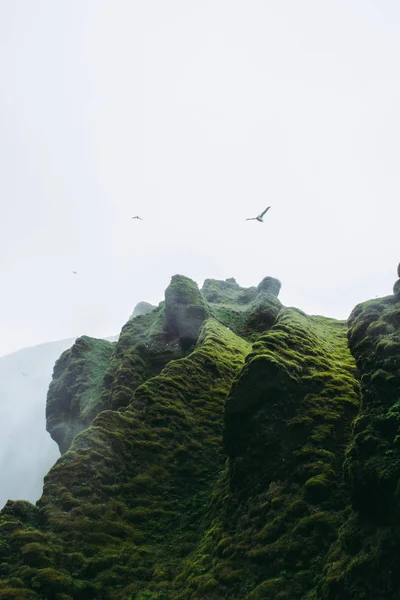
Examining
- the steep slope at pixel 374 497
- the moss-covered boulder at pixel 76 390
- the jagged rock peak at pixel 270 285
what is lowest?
the steep slope at pixel 374 497

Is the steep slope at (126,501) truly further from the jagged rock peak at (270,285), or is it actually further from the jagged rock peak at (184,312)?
the jagged rock peak at (270,285)

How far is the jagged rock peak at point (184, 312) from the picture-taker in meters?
49.5

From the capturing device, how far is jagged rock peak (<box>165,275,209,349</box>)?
1949 inches

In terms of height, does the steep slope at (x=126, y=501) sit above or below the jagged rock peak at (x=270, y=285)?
below

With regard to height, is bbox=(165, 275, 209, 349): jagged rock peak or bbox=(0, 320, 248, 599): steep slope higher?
bbox=(165, 275, 209, 349): jagged rock peak

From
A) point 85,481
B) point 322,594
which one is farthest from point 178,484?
point 322,594

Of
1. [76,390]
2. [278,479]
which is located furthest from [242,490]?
[76,390]

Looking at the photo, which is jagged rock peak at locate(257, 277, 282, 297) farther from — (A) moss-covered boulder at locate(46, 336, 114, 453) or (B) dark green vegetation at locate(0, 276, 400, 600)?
(B) dark green vegetation at locate(0, 276, 400, 600)

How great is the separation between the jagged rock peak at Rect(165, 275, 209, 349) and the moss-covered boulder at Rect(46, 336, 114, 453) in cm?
1226

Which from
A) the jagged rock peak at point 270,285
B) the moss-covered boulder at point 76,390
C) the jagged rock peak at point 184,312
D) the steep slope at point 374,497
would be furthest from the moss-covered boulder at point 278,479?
the jagged rock peak at point 270,285

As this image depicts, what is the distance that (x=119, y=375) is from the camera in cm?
4206

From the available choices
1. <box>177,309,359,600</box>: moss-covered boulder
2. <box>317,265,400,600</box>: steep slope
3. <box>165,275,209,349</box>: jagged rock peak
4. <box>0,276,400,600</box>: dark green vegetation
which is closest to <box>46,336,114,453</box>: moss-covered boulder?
<box>165,275,209,349</box>: jagged rock peak

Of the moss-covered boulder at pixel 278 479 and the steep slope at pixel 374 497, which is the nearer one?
the steep slope at pixel 374 497

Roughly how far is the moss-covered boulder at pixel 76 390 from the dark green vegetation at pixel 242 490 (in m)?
21.4
